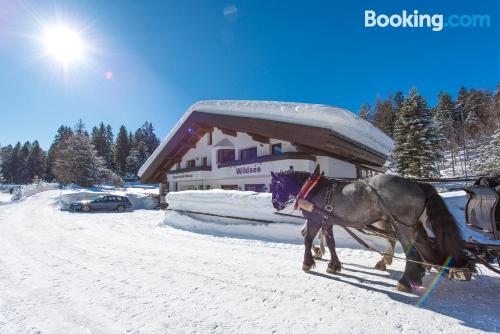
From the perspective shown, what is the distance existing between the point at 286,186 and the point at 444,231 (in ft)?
8.91

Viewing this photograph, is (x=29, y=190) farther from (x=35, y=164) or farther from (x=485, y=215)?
(x=485, y=215)

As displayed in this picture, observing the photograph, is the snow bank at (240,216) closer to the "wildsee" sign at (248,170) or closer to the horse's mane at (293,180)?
the horse's mane at (293,180)

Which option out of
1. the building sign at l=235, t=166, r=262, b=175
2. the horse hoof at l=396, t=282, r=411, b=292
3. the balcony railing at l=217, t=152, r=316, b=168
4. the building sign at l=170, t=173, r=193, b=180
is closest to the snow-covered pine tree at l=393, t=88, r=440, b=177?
the balcony railing at l=217, t=152, r=316, b=168

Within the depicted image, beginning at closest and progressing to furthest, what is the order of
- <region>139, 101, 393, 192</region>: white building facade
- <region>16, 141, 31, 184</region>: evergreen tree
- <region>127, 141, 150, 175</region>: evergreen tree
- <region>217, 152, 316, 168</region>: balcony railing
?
<region>139, 101, 393, 192</region>: white building facade
<region>217, 152, 316, 168</region>: balcony railing
<region>127, 141, 150, 175</region>: evergreen tree
<region>16, 141, 31, 184</region>: evergreen tree

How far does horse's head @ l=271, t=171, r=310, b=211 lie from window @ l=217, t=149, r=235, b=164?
15503 mm

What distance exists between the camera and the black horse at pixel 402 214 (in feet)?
11.7

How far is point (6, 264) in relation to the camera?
19.0 ft

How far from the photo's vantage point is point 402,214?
12.5 feet

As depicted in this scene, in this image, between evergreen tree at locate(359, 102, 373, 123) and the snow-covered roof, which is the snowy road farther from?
evergreen tree at locate(359, 102, 373, 123)

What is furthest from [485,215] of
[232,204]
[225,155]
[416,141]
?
[416,141]

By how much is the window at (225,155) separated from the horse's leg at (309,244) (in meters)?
16.3

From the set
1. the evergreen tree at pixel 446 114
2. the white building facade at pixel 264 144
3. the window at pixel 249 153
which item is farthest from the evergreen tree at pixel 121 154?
the evergreen tree at pixel 446 114

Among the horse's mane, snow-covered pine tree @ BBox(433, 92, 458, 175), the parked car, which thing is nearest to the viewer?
the horse's mane

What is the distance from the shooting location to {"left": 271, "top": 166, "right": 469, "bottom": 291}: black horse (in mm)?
3570
